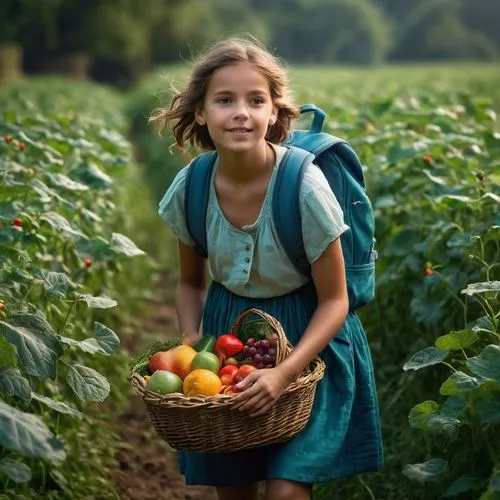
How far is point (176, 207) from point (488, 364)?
1040mm

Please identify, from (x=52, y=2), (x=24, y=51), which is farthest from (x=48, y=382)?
(x=24, y=51)

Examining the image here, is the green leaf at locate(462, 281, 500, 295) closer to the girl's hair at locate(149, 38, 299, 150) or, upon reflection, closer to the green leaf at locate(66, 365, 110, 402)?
the girl's hair at locate(149, 38, 299, 150)

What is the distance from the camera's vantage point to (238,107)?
2.83m

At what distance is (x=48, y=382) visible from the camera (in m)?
3.89

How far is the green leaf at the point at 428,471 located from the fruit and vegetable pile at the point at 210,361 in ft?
1.78

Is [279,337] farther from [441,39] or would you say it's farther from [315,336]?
[441,39]

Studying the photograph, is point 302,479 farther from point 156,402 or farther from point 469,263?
point 469,263

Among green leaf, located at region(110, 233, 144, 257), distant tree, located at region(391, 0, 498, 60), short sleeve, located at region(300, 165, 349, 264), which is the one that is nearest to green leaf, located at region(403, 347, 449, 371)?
short sleeve, located at region(300, 165, 349, 264)

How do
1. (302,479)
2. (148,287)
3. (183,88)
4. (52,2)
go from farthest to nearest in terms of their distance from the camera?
1. (52,2)
2. (148,287)
3. (183,88)
4. (302,479)

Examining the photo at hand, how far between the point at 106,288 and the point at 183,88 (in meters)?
2.70

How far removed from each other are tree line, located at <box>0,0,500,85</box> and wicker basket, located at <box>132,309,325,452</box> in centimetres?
1381

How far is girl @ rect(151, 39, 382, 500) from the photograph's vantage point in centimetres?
283

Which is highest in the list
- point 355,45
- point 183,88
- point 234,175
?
point 183,88

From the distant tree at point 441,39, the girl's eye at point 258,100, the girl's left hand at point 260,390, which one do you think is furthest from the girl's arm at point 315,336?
the distant tree at point 441,39
